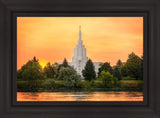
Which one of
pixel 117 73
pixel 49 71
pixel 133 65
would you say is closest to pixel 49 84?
pixel 49 71

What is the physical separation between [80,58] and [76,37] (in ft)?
0.65

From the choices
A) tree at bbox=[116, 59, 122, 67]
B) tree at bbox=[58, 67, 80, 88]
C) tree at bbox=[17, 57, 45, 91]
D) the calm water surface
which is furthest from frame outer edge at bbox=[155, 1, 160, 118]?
tree at bbox=[17, 57, 45, 91]

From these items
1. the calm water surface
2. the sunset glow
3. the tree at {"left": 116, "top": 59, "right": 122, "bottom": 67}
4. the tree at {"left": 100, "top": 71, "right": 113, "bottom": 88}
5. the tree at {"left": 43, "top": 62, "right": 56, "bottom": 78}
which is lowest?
the calm water surface

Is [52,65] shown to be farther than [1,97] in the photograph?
Yes

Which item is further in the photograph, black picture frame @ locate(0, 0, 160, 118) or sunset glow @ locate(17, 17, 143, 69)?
sunset glow @ locate(17, 17, 143, 69)

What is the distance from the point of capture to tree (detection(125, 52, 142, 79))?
69.5 inches

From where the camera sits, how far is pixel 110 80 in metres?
1.78

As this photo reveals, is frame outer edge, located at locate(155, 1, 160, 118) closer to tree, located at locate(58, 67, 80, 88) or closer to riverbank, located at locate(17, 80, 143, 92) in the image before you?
riverbank, located at locate(17, 80, 143, 92)
